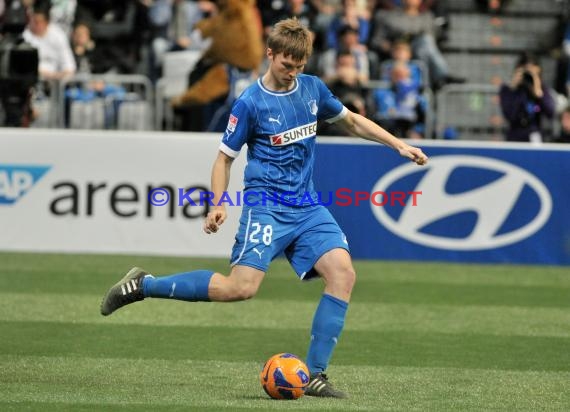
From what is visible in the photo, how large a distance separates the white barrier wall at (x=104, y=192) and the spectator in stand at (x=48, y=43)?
3.40m

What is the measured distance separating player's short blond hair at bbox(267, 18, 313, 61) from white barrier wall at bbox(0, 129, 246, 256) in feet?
23.3

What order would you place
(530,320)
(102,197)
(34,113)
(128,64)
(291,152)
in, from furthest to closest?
1. (128,64)
2. (34,113)
3. (102,197)
4. (530,320)
5. (291,152)

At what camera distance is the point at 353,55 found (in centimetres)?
1781

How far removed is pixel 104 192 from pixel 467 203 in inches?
157

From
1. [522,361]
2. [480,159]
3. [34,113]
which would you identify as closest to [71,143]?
[34,113]

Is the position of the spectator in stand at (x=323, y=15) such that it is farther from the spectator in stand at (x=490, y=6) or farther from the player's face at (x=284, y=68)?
the player's face at (x=284, y=68)

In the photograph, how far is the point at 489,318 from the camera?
36.8 ft

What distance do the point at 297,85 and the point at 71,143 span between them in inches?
287

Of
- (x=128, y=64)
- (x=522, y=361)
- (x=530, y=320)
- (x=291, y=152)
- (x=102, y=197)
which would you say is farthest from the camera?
(x=128, y=64)

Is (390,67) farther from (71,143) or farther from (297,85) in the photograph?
(297,85)

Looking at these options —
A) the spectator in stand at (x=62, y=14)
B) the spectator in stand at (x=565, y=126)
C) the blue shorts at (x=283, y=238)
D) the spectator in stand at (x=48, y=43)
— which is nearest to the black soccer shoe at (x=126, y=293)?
the blue shorts at (x=283, y=238)

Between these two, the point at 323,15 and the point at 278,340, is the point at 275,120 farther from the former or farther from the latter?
the point at 323,15

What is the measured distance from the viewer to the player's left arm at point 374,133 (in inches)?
313

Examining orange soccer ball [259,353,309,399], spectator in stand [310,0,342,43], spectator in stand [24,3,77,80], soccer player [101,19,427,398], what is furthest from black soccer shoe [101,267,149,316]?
spectator in stand [310,0,342,43]
